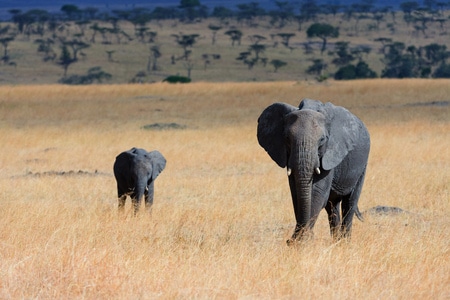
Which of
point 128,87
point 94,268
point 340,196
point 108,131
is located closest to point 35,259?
point 94,268

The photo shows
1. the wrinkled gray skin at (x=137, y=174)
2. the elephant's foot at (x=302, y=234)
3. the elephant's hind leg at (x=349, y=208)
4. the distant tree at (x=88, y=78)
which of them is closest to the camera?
the elephant's foot at (x=302, y=234)

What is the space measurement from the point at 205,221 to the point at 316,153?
300cm

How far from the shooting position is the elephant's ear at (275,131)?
26.6 ft

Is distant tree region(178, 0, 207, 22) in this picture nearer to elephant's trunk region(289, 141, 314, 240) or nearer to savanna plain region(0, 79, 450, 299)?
savanna plain region(0, 79, 450, 299)

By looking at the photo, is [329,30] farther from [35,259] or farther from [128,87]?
[35,259]

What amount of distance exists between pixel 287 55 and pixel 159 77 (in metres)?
16.3

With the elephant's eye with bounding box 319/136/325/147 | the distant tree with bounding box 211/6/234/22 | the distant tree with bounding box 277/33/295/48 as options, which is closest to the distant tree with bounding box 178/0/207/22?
the distant tree with bounding box 211/6/234/22

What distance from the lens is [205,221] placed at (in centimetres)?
1041

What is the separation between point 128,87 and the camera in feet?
127

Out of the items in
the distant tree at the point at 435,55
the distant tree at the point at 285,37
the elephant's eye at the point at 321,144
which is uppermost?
the elephant's eye at the point at 321,144

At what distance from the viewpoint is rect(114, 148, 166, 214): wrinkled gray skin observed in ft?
36.1

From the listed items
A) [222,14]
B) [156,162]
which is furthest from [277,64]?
[156,162]

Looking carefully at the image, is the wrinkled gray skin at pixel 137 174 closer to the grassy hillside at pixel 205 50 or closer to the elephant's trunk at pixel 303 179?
the elephant's trunk at pixel 303 179

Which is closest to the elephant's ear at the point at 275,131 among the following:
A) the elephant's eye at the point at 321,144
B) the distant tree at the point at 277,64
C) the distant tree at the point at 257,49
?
the elephant's eye at the point at 321,144
